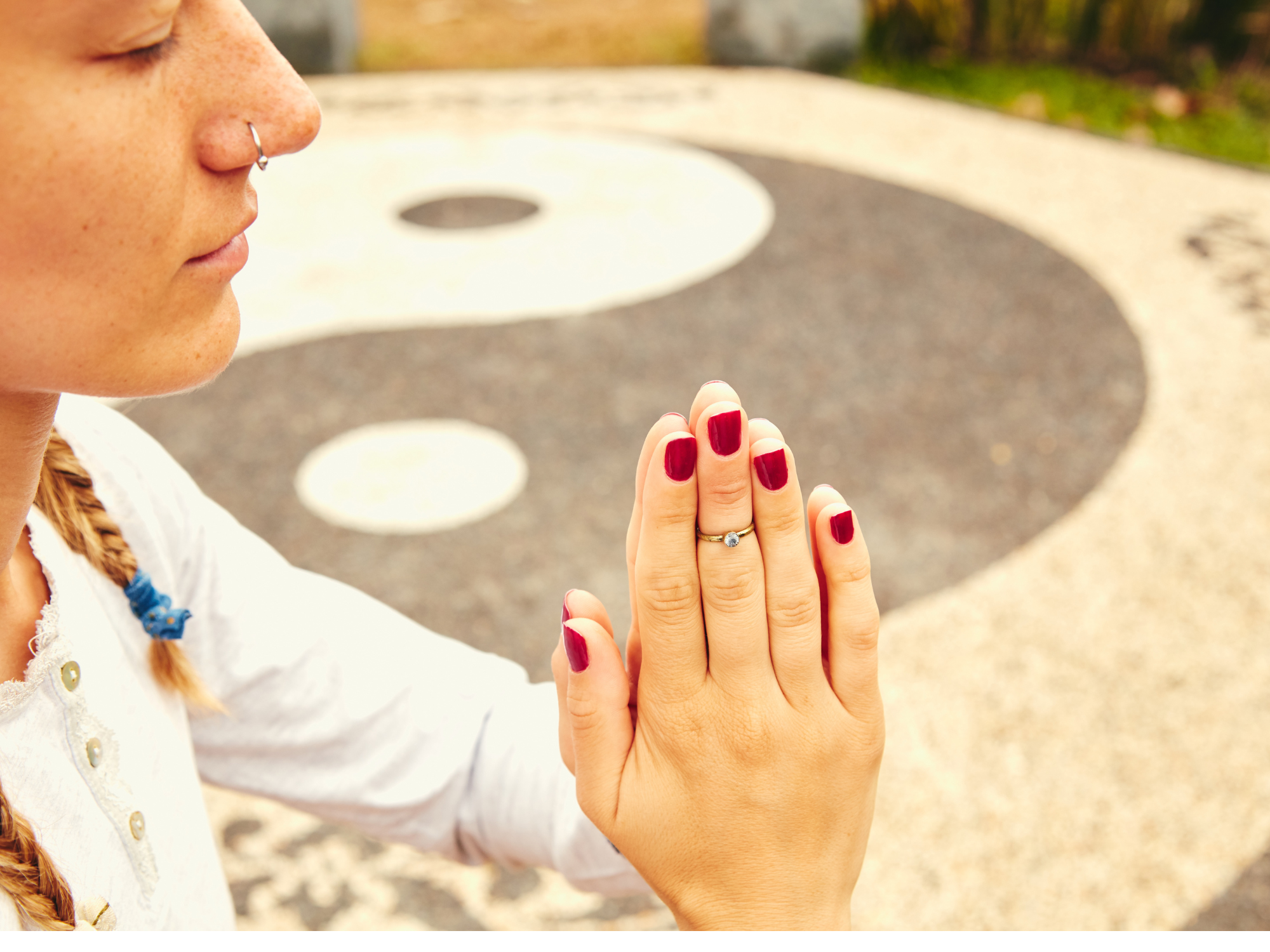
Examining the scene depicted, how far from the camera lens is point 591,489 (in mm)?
3879

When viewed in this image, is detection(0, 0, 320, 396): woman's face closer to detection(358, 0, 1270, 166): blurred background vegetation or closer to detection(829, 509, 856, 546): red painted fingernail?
detection(829, 509, 856, 546): red painted fingernail

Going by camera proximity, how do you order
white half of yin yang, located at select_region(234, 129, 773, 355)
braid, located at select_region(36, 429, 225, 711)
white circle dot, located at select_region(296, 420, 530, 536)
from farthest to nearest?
white half of yin yang, located at select_region(234, 129, 773, 355), white circle dot, located at select_region(296, 420, 530, 536), braid, located at select_region(36, 429, 225, 711)

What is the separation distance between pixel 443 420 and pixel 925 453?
1824mm

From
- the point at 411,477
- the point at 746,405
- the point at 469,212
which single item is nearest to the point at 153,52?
the point at 411,477

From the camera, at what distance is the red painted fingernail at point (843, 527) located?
99cm

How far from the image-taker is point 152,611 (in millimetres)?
1119

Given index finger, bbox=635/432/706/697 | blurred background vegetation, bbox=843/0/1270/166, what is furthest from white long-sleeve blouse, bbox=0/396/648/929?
blurred background vegetation, bbox=843/0/1270/166

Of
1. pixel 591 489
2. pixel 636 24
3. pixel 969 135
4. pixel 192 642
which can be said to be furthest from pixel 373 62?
pixel 192 642

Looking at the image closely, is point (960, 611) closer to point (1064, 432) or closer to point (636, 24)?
point (1064, 432)

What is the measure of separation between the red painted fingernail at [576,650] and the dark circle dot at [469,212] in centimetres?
526

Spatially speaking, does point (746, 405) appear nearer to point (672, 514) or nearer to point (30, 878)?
point (672, 514)

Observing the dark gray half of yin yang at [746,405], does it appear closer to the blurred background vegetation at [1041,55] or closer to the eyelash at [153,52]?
the eyelash at [153,52]

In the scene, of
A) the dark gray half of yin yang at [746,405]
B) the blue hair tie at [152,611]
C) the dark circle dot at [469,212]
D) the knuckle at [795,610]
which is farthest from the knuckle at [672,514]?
the dark circle dot at [469,212]

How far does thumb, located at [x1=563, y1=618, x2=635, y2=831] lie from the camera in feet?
3.35
